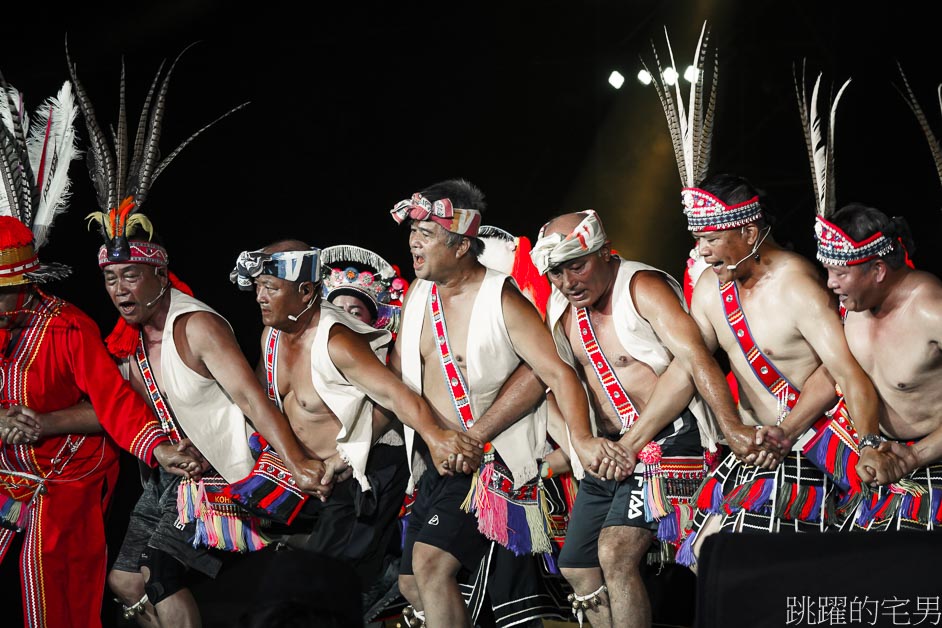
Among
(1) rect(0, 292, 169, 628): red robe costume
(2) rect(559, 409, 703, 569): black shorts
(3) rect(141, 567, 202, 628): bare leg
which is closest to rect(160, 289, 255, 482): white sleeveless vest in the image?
(1) rect(0, 292, 169, 628): red robe costume

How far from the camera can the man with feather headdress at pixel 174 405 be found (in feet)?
13.2

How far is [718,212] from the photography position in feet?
11.8

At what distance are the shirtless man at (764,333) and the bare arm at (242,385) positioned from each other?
1.29 meters

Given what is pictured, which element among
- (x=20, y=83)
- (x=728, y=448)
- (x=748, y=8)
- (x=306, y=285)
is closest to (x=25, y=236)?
(x=306, y=285)

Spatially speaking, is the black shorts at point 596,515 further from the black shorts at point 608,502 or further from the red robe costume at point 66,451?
the red robe costume at point 66,451

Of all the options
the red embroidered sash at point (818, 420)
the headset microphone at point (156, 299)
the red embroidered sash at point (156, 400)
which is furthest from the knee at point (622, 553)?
the headset microphone at point (156, 299)

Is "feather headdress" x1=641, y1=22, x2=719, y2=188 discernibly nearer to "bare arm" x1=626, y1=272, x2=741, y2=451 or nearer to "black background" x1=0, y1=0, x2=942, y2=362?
"bare arm" x1=626, y1=272, x2=741, y2=451

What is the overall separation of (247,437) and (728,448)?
167cm

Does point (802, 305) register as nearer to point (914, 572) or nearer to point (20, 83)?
point (914, 572)

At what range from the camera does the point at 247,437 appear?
13.7 feet

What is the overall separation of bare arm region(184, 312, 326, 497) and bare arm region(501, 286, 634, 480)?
83 centimetres

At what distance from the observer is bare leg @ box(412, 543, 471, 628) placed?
3.62m

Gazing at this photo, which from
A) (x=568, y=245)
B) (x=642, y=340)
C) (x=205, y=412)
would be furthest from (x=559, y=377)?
(x=205, y=412)

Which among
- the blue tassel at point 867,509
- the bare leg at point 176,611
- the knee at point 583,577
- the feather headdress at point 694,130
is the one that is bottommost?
the bare leg at point 176,611
